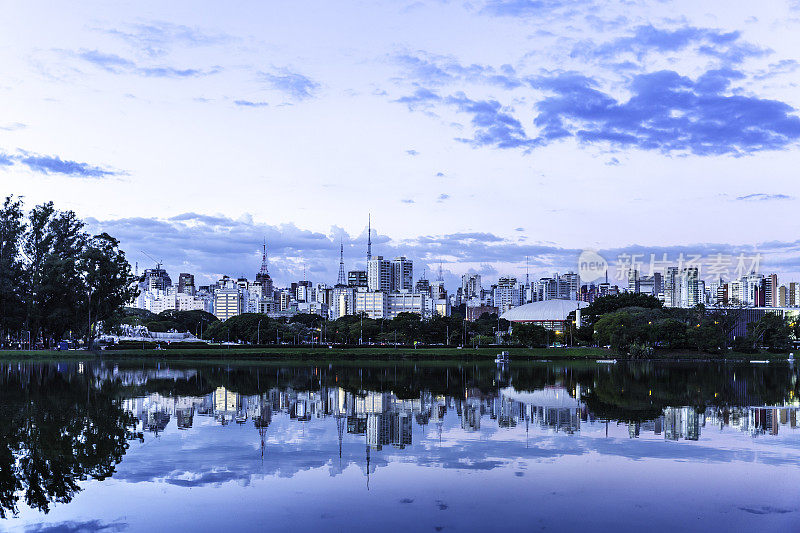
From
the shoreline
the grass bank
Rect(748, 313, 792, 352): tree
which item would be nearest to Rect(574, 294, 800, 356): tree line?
Rect(748, 313, 792, 352): tree

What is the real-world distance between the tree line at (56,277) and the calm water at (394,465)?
4905 cm

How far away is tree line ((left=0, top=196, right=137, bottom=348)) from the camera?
73.1 m

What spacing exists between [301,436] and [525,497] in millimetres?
8084

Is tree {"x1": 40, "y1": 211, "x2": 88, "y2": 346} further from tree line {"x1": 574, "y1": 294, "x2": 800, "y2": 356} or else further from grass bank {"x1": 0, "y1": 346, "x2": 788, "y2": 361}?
tree line {"x1": 574, "y1": 294, "x2": 800, "y2": 356}

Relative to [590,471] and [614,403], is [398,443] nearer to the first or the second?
[590,471]

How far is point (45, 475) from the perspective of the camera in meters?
14.0

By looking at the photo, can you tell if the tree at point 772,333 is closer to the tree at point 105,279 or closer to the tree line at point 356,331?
the tree line at point 356,331

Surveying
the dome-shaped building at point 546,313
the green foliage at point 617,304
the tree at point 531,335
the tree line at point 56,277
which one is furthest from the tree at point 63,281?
the dome-shaped building at point 546,313

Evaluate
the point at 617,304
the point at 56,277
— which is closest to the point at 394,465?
the point at 56,277

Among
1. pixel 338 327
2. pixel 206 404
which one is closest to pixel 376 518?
pixel 206 404

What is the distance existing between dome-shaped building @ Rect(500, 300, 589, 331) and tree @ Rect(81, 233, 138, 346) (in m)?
115

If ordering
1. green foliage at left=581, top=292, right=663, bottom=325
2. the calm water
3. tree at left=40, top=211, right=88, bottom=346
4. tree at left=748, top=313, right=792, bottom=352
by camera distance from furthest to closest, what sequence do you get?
1. green foliage at left=581, top=292, right=663, bottom=325
2. tree at left=748, top=313, right=792, bottom=352
3. tree at left=40, top=211, right=88, bottom=346
4. the calm water

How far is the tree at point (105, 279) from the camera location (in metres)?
75.6

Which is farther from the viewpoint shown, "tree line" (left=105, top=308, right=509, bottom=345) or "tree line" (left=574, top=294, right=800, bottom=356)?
"tree line" (left=105, top=308, right=509, bottom=345)
